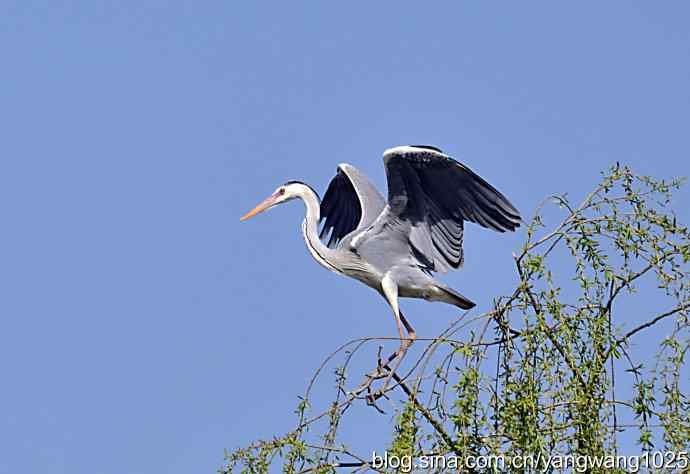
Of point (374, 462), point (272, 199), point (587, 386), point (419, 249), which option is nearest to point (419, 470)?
point (374, 462)

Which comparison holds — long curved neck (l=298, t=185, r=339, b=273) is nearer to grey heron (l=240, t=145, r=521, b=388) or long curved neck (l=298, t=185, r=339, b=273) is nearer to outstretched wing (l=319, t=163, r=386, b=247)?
grey heron (l=240, t=145, r=521, b=388)

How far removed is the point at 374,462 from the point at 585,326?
74 cm

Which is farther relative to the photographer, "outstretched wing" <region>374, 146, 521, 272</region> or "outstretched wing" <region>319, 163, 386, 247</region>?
"outstretched wing" <region>319, 163, 386, 247</region>

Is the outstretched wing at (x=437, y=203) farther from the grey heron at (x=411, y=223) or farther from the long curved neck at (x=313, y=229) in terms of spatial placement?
the long curved neck at (x=313, y=229)

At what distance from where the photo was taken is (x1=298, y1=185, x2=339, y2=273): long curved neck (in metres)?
7.38

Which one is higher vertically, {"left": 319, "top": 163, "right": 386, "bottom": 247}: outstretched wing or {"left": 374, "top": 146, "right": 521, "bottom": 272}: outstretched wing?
{"left": 319, "top": 163, "right": 386, "bottom": 247}: outstretched wing

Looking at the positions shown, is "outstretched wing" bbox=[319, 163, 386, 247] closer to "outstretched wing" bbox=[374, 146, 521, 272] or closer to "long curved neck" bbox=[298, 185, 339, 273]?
"long curved neck" bbox=[298, 185, 339, 273]

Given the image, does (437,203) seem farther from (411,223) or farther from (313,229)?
(313,229)

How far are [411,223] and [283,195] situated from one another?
3.77 feet

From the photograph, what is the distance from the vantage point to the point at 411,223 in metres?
7.11

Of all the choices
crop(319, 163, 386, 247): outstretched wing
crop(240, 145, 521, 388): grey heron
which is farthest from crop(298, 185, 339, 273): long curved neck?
crop(319, 163, 386, 247): outstretched wing

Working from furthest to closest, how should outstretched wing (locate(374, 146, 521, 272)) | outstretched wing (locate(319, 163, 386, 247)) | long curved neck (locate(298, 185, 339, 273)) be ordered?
outstretched wing (locate(319, 163, 386, 247)) < long curved neck (locate(298, 185, 339, 273)) < outstretched wing (locate(374, 146, 521, 272))

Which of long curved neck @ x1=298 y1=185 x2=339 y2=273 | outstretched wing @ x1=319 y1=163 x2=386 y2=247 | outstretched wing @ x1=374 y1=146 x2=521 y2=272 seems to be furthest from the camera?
outstretched wing @ x1=319 y1=163 x2=386 y2=247

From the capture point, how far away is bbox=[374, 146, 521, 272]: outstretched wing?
260 inches
